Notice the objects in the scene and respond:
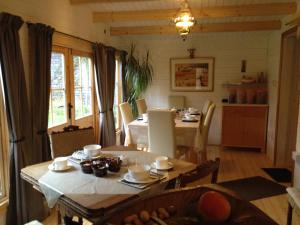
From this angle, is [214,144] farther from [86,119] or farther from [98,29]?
[98,29]

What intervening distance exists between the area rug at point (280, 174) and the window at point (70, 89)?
2.93 m

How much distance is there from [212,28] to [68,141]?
3444 millimetres

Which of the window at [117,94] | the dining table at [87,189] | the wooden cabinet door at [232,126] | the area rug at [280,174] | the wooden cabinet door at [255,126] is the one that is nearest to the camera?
the dining table at [87,189]

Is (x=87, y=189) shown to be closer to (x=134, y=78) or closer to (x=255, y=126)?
(x=134, y=78)

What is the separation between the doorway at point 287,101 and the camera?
14.1 ft

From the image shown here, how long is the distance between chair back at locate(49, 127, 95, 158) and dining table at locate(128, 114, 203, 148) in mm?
1129

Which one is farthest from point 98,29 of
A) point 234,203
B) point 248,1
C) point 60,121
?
point 234,203

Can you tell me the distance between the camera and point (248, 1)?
3697mm

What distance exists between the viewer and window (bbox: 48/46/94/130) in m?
3.42

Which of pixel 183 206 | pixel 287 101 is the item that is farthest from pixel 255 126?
pixel 183 206

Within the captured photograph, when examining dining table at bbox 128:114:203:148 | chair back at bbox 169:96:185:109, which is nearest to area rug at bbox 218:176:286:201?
dining table at bbox 128:114:203:148

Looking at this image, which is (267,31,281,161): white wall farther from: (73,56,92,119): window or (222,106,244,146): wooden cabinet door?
(73,56,92,119): window

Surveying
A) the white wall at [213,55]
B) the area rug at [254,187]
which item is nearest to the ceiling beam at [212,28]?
the white wall at [213,55]

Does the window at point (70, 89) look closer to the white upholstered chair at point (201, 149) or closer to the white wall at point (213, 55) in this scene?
the white upholstered chair at point (201, 149)
